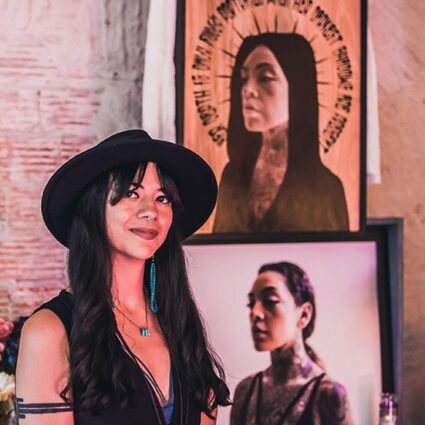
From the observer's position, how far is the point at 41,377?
2082mm

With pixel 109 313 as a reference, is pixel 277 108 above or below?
above

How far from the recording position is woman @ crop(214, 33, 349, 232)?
11.3 ft

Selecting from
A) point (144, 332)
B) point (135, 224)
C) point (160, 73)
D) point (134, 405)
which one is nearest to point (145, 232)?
point (135, 224)

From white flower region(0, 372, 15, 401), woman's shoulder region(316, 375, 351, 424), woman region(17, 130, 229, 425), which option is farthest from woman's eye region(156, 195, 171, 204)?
woman's shoulder region(316, 375, 351, 424)

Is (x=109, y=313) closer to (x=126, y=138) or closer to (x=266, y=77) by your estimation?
Result: (x=126, y=138)

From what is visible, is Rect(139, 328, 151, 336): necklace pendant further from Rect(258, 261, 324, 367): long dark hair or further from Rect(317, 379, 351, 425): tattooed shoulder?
Rect(317, 379, 351, 425): tattooed shoulder

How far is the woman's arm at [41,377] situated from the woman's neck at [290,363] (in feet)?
4.72

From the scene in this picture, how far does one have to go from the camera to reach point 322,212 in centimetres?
356

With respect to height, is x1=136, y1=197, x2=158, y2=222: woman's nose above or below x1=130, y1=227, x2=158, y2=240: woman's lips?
Answer: above

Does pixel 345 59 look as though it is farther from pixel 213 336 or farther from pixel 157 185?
pixel 157 185

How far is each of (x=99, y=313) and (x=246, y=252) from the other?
1326 mm

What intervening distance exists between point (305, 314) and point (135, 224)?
143cm

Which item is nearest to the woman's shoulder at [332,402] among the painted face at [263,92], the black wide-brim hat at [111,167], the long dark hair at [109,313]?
the painted face at [263,92]

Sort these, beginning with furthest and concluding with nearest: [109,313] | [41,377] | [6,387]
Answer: [6,387] < [109,313] < [41,377]
